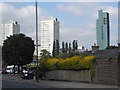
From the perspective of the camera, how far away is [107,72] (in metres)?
33.8

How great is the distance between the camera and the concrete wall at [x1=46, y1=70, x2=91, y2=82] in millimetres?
38594

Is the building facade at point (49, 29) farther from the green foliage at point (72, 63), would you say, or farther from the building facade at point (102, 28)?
the green foliage at point (72, 63)

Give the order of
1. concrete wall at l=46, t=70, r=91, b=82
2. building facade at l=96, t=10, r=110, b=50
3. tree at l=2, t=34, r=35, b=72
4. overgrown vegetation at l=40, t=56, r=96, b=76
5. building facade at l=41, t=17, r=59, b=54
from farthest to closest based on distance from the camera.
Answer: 1. building facade at l=41, t=17, r=59, b=54
2. tree at l=2, t=34, r=35, b=72
3. building facade at l=96, t=10, r=110, b=50
4. concrete wall at l=46, t=70, r=91, b=82
5. overgrown vegetation at l=40, t=56, r=96, b=76

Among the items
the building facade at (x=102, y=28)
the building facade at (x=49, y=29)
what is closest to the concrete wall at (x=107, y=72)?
the building facade at (x=102, y=28)

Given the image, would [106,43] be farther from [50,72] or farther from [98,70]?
[98,70]

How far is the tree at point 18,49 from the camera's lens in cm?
6544

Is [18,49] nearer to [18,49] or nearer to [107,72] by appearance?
[18,49]

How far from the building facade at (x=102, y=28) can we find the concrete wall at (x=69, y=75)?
53.0ft

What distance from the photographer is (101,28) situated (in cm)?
6750

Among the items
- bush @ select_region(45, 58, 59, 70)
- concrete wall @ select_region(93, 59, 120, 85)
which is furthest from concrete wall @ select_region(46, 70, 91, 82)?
concrete wall @ select_region(93, 59, 120, 85)

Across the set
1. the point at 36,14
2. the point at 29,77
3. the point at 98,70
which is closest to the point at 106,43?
the point at 29,77

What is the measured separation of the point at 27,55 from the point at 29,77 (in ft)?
48.0

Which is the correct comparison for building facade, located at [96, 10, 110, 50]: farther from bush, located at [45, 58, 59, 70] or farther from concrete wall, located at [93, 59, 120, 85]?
concrete wall, located at [93, 59, 120, 85]

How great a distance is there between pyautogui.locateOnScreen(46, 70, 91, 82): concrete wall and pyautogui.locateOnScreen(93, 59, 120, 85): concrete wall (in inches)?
88.1
